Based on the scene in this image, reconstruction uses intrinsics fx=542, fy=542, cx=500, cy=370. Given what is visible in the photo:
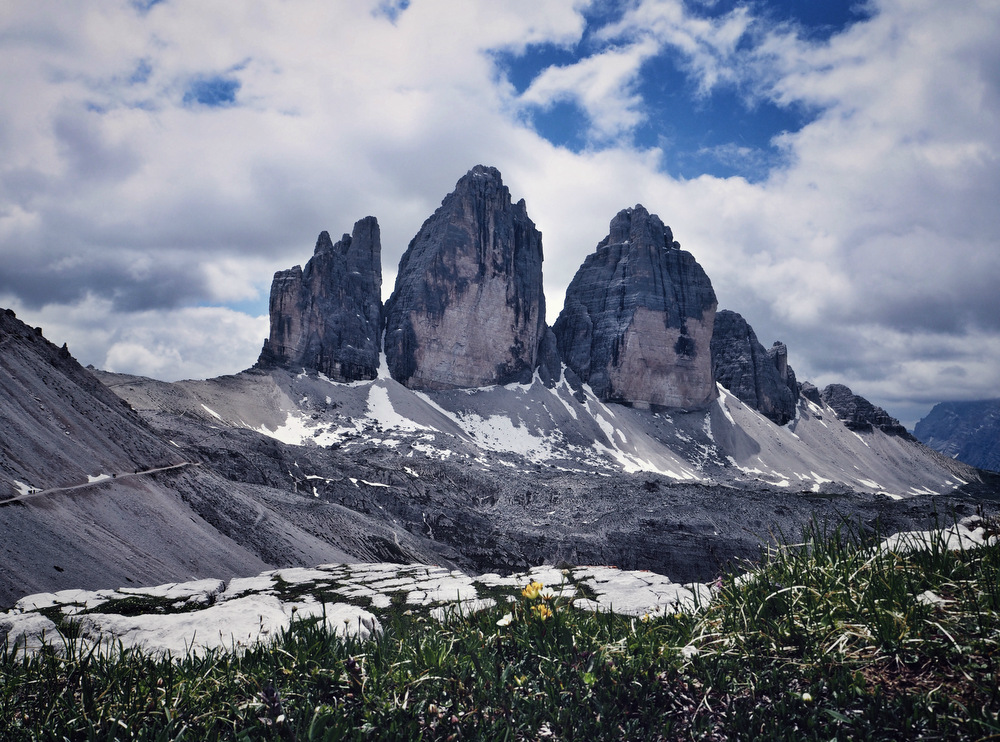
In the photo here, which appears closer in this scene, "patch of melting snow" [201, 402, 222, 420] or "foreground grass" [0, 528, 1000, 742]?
"foreground grass" [0, 528, 1000, 742]

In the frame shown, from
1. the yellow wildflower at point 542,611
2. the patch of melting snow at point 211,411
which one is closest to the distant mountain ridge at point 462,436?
the yellow wildflower at point 542,611

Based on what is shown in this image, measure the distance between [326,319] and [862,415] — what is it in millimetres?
132254

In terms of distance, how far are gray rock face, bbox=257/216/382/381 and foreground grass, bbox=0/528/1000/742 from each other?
88.2 m

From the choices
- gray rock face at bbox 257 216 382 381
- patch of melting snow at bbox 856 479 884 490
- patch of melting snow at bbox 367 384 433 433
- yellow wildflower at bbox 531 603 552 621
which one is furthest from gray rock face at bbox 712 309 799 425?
yellow wildflower at bbox 531 603 552 621

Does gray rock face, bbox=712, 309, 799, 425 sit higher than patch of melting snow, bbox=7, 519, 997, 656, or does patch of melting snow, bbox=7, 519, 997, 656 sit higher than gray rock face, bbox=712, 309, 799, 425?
gray rock face, bbox=712, 309, 799, 425

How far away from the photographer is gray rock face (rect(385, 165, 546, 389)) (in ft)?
318

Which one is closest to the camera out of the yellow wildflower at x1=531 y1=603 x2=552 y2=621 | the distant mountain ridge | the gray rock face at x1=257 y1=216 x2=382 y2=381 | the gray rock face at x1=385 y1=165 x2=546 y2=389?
the yellow wildflower at x1=531 y1=603 x2=552 y2=621

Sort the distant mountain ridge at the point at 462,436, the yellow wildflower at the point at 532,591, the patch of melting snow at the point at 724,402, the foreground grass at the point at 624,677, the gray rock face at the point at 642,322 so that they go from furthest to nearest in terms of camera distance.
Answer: the patch of melting snow at the point at 724,402, the gray rock face at the point at 642,322, the distant mountain ridge at the point at 462,436, the yellow wildflower at the point at 532,591, the foreground grass at the point at 624,677

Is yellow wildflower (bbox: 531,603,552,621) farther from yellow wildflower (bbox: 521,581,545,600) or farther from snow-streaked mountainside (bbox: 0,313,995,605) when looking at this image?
snow-streaked mountainside (bbox: 0,313,995,605)

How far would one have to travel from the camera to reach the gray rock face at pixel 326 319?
3460 inches

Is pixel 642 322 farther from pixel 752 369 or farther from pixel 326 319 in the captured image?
pixel 326 319

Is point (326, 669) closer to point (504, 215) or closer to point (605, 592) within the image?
point (605, 592)

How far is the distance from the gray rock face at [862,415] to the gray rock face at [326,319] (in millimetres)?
119353

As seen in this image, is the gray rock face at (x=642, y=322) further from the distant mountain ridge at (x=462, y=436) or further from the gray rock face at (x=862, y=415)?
the gray rock face at (x=862, y=415)
